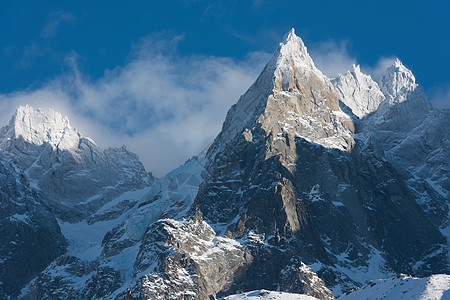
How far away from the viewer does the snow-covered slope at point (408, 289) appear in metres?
138

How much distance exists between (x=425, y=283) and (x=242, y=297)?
37.9 metres

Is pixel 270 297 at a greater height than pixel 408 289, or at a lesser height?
greater

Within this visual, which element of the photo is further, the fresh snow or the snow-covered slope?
the fresh snow

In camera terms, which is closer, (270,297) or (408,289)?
(408,289)

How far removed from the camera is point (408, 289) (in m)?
144

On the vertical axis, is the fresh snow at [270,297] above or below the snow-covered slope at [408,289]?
above

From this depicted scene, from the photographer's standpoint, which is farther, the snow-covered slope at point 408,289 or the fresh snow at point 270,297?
the fresh snow at point 270,297

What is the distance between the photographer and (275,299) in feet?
529

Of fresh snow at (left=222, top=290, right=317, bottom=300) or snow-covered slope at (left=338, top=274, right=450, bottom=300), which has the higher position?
fresh snow at (left=222, top=290, right=317, bottom=300)

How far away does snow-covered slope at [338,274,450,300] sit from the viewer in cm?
13838

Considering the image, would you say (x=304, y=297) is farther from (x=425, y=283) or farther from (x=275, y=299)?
(x=425, y=283)

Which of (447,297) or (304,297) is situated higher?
(304,297)

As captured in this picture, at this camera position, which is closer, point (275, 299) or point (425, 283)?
point (425, 283)

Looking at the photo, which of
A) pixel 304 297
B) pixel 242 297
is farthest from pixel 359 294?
pixel 242 297
